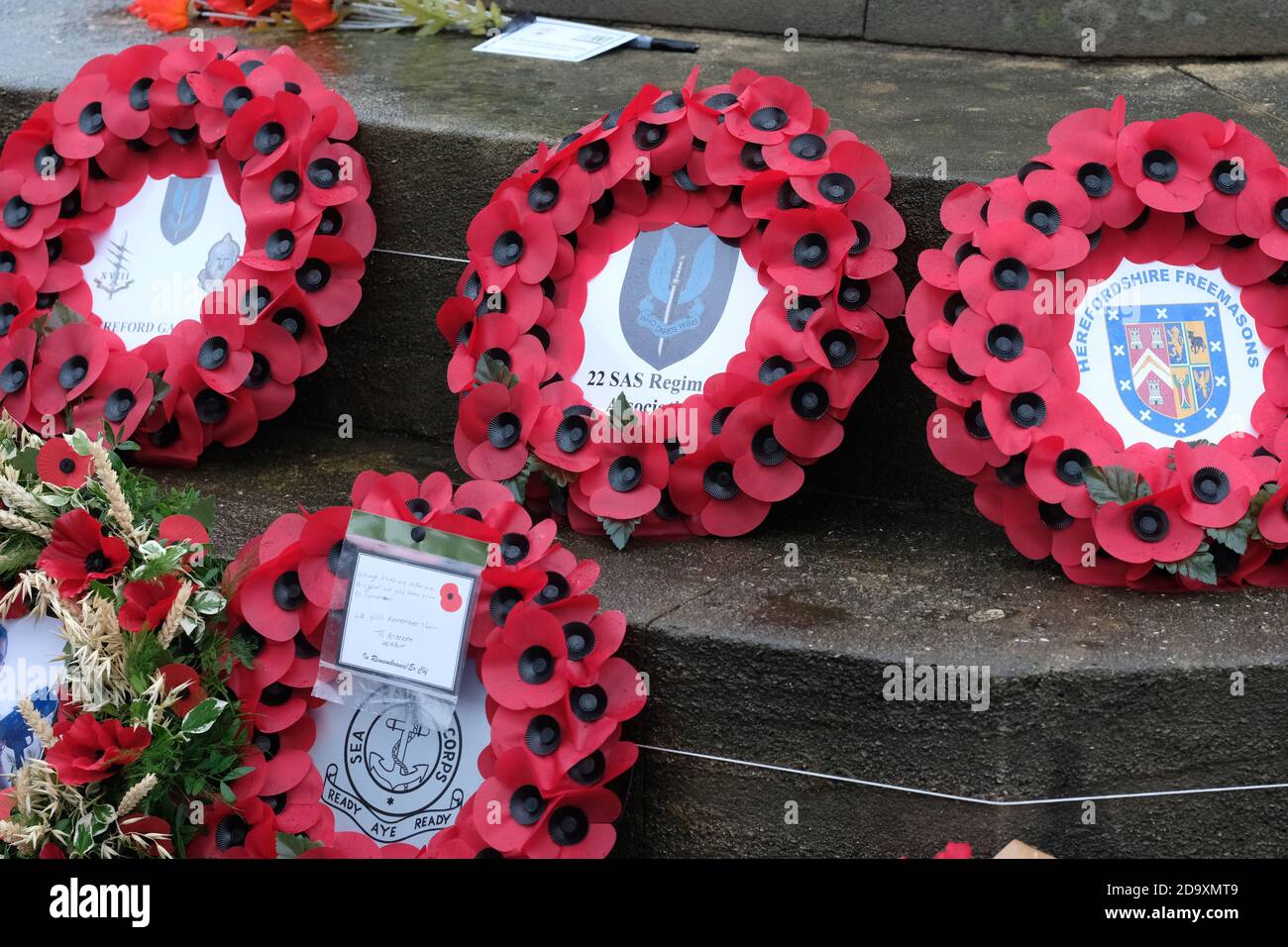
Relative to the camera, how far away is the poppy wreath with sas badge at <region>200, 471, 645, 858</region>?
2.29m

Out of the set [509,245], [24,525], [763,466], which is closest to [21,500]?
[24,525]

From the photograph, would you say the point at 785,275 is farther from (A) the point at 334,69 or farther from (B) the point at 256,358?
Result: (A) the point at 334,69

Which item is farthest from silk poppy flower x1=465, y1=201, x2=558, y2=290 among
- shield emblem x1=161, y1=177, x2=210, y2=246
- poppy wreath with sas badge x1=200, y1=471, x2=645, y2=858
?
shield emblem x1=161, y1=177, x2=210, y2=246

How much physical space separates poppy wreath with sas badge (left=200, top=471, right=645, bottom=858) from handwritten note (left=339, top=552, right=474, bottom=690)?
3 centimetres

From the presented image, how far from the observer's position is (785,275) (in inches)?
104

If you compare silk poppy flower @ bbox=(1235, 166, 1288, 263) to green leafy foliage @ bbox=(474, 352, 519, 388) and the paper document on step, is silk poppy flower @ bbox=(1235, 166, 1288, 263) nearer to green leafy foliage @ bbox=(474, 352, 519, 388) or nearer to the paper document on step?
green leafy foliage @ bbox=(474, 352, 519, 388)

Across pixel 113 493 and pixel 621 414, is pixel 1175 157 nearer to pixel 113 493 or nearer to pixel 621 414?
pixel 621 414

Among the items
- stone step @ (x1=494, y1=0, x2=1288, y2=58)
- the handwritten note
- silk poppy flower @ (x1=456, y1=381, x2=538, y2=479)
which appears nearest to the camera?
the handwritten note

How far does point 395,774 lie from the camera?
245 centimetres

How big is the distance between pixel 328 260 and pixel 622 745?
1.20 m

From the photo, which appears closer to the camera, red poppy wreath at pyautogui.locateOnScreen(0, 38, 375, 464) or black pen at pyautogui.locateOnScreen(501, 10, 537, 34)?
red poppy wreath at pyautogui.locateOnScreen(0, 38, 375, 464)

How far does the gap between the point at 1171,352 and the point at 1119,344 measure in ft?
0.28

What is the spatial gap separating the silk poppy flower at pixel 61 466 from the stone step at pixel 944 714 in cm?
82
